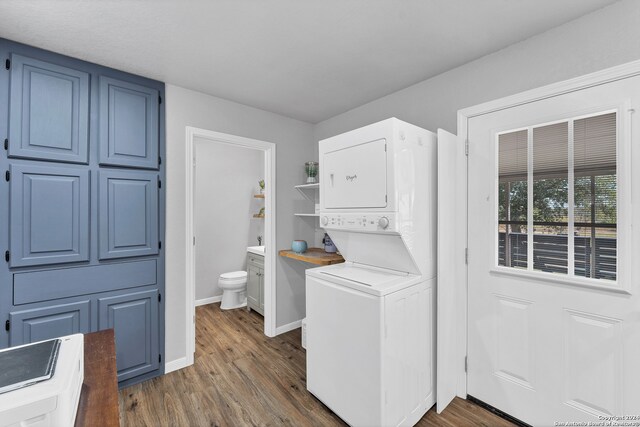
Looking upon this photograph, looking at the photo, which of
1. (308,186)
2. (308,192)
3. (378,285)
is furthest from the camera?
(308,192)

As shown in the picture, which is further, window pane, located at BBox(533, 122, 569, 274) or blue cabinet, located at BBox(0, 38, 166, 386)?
blue cabinet, located at BBox(0, 38, 166, 386)

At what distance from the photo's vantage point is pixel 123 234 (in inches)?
89.0

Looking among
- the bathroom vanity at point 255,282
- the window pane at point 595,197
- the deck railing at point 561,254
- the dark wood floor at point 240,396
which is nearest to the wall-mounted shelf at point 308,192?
the bathroom vanity at point 255,282

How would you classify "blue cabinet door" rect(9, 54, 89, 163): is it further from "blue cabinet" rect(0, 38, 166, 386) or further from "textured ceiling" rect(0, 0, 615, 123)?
"textured ceiling" rect(0, 0, 615, 123)

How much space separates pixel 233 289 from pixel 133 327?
1705mm

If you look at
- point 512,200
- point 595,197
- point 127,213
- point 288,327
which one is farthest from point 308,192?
point 595,197

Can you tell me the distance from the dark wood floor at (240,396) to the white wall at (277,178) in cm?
32

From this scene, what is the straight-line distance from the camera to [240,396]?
2.18m

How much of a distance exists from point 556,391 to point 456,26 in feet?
7.36

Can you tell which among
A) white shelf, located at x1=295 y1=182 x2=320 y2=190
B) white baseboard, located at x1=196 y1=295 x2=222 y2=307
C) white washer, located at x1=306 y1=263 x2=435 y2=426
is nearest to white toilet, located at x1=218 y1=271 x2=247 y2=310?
white baseboard, located at x1=196 y1=295 x2=222 y2=307

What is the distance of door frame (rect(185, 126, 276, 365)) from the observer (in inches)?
102

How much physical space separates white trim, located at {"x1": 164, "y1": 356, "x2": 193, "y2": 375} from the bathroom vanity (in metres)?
1.17

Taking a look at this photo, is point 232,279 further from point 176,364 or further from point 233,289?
point 176,364

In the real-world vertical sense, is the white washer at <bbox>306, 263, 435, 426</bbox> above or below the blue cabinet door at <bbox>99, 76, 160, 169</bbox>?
below
